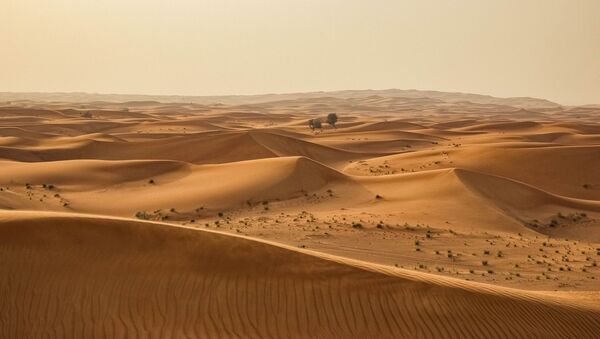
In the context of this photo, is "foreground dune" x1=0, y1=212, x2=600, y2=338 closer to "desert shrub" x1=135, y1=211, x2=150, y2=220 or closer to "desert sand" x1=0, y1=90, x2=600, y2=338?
"desert sand" x1=0, y1=90, x2=600, y2=338

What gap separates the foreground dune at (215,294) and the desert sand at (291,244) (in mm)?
26

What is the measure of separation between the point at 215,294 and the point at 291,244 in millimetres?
7113

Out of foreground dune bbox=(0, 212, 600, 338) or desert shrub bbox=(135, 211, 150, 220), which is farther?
desert shrub bbox=(135, 211, 150, 220)


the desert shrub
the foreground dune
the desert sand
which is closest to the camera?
the foreground dune

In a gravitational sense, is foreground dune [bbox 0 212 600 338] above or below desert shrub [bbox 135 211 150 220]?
above

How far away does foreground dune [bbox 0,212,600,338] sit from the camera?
23.7 feet

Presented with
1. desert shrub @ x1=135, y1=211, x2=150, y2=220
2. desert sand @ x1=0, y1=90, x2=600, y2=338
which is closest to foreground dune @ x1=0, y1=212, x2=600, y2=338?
desert sand @ x1=0, y1=90, x2=600, y2=338

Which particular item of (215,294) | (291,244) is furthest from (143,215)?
(215,294)

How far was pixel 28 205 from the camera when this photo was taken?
1930 centimetres

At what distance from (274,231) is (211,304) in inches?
362

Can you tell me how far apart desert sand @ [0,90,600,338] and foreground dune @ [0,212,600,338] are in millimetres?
26

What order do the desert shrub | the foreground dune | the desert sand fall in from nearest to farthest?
the foreground dune → the desert sand → the desert shrub

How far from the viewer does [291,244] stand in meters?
15.0

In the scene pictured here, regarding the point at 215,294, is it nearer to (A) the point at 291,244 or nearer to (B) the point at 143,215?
(A) the point at 291,244
